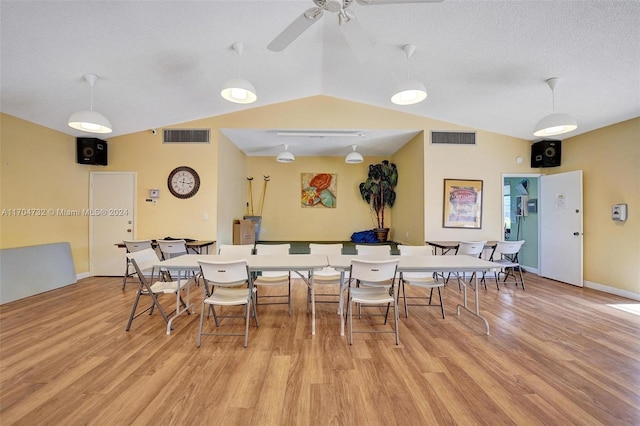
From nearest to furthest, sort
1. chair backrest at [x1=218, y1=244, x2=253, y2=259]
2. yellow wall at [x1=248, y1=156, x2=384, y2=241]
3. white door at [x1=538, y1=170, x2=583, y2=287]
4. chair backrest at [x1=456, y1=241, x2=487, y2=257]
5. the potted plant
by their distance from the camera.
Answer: chair backrest at [x1=218, y1=244, x2=253, y2=259] < chair backrest at [x1=456, y1=241, x2=487, y2=257] < white door at [x1=538, y1=170, x2=583, y2=287] < the potted plant < yellow wall at [x1=248, y1=156, x2=384, y2=241]

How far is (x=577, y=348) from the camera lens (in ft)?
8.17

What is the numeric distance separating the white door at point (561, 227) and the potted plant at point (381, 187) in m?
3.04

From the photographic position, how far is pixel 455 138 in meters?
5.26

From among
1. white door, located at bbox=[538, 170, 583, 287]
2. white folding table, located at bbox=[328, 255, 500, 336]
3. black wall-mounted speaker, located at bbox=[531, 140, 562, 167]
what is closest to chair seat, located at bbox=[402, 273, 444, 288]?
white folding table, located at bbox=[328, 255, 500, 336]

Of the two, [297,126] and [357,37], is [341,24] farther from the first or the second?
[297,126]

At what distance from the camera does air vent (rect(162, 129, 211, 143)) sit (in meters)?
5.14

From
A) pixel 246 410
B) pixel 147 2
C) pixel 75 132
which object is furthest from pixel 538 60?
pixel 75 132

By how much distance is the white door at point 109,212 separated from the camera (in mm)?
5156

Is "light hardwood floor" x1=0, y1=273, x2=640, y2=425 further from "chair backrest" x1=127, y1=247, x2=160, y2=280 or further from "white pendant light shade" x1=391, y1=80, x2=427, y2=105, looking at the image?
"white pendant light shade" x1=391, y1=80, x2=427, y2=105

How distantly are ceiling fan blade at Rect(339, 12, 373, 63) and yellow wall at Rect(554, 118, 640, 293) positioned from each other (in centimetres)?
444

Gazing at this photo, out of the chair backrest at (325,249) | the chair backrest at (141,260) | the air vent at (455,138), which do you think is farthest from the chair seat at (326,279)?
the air vent at (455,138)

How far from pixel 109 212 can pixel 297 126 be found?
4003 mm

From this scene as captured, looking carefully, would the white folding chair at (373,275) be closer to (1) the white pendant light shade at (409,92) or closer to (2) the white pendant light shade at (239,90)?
(1) the white pendant light shade at (409,92)

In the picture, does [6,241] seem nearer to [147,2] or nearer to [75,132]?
[75,132]
